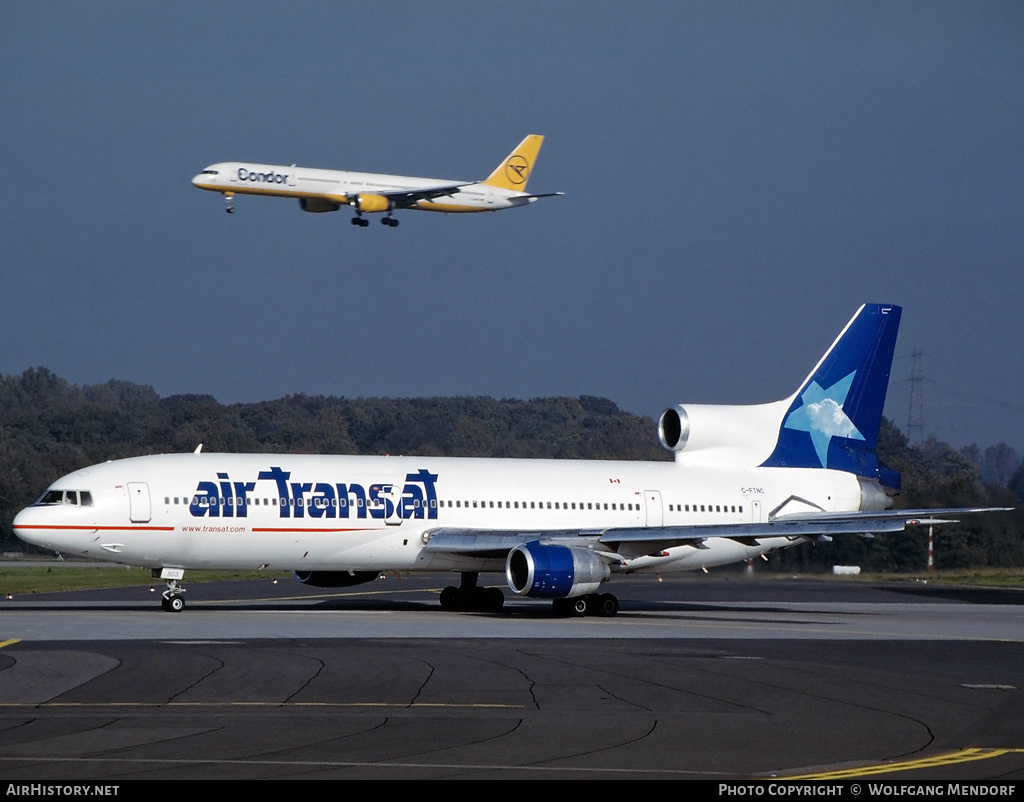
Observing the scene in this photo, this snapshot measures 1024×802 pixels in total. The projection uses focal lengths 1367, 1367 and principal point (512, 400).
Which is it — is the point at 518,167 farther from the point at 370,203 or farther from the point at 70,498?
the point at 70,498

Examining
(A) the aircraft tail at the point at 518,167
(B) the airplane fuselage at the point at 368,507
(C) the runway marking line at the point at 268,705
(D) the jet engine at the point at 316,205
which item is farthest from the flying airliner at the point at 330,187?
(C) the runway marking line at the point at 268,705

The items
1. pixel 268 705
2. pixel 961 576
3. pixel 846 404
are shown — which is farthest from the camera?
pixel 961 576

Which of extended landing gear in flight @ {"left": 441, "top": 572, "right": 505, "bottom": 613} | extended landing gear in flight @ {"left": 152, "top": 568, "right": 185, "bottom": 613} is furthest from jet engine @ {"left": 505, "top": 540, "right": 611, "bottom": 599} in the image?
extended landing gear in flight @ {"left": 152, "top": 568, "right": 185, "bottom": 613}

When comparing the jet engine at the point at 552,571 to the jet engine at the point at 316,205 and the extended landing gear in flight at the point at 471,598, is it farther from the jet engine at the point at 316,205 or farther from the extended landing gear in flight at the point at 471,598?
the jet engine at the point at 316,205

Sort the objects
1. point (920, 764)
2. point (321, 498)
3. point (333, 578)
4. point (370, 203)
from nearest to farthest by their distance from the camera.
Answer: point (920, 764) < point (321, 498) < point (333, 578) < point (370, 203)

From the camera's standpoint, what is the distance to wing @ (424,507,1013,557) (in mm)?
36312

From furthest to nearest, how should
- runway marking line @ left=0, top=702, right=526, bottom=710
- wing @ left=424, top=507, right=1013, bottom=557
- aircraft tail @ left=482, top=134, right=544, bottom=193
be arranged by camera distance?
aircraft tail @ left=482, top=134, right=544, bottom=193 < wing @ left=424, top=507, right=1013, bottom=557 < runway marking line @ left=0, top=702, right=526, bottom=710

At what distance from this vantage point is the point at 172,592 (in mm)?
35312

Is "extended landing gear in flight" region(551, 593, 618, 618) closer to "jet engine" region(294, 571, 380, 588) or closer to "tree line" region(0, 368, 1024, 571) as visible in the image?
"jet engine" region(294, 571, 380, 588)

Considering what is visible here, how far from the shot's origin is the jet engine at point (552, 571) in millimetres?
34969

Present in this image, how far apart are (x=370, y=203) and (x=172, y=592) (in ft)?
83.3

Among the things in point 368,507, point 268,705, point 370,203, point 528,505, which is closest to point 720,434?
point 528,505

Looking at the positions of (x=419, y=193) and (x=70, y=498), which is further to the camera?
(x=419, y=193)

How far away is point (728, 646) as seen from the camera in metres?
27.5
